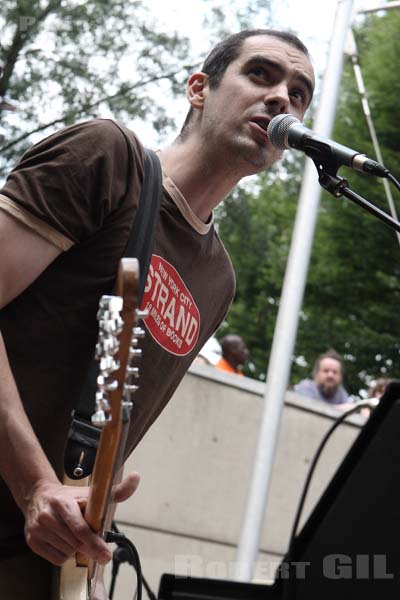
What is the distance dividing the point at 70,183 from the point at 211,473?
5125mm

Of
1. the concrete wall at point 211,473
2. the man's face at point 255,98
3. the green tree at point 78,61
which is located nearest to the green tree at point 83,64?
the green tree at point 78,61

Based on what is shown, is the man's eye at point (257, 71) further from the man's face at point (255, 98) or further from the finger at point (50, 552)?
the finger at point (50, 552)

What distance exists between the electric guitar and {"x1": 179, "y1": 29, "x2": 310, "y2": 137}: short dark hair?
1331 mm

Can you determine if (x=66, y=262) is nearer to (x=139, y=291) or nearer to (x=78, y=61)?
(x=139, y=291)

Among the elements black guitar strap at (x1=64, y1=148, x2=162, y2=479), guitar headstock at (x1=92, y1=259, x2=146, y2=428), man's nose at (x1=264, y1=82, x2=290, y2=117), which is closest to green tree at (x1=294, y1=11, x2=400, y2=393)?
man's nose at (x1=264, y1=82, x2=290, y2=117)

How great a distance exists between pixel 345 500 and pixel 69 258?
83cm

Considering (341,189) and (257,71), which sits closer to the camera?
(341,189)

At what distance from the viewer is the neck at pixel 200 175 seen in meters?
2.54

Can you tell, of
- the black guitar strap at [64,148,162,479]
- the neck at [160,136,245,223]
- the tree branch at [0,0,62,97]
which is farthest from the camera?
the tree branch at [0,0,62,97]

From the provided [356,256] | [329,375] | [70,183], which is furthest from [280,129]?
[356,256]

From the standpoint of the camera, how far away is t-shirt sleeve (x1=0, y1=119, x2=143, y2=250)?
81.2 inches

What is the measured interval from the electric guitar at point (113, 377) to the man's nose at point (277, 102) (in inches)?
47.6

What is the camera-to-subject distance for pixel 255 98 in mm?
2598

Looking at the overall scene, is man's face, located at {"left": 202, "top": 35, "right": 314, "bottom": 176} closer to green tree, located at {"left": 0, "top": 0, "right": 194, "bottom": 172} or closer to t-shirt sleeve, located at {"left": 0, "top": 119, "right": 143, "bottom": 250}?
t-shirt sleeve, located at {"left": 0, "top": 119, "right": 143, "bottom": 250}
